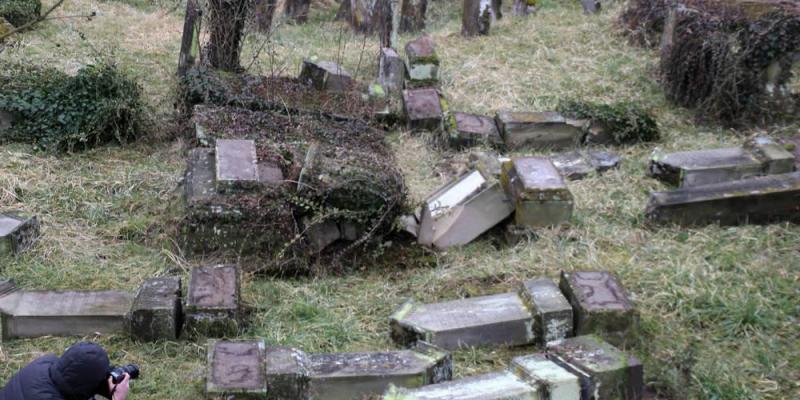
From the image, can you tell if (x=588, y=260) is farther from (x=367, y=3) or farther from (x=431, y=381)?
(x=367, y=3)

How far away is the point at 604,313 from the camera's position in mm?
4848

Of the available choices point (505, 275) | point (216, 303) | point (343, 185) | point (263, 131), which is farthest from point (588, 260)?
point (263, 131)

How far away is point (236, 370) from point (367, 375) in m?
0.71

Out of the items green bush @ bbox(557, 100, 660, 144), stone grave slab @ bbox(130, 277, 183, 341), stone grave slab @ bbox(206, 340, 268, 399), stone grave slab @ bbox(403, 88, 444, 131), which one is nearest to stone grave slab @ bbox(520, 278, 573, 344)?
stone grave slab @ bbox(206, 340, 268, 399)

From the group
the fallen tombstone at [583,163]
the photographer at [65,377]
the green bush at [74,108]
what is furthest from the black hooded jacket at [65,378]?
the fallen tombstone at [583,163]

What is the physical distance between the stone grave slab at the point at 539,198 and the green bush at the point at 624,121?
203 centimetres

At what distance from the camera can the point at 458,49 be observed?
11.0 m

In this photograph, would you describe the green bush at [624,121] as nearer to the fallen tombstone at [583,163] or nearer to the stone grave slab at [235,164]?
the fallen tombstone at [583,163]

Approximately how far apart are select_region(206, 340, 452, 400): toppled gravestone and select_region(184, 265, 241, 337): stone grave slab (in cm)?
45

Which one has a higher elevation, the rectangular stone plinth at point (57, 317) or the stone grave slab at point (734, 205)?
the stone grave slab at point (734, 205)

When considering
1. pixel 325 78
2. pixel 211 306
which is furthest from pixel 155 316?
pixel 325 78

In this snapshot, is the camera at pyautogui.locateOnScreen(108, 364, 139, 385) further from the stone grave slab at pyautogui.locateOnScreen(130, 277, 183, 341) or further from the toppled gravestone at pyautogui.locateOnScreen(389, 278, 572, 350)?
the toppled gravestone at pyautogui.locateOnScreen(389, 278, 572, 350)

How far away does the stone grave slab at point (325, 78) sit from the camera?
9.06m

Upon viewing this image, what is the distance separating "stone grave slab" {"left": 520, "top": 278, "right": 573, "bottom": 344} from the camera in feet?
16.0
